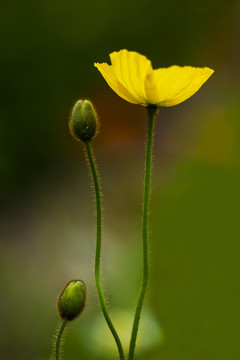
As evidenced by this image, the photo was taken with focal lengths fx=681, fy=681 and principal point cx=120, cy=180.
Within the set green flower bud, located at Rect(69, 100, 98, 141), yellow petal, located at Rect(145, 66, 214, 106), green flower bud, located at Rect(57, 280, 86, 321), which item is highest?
yellow petal, located at Rect(145, 66, 214, 106)

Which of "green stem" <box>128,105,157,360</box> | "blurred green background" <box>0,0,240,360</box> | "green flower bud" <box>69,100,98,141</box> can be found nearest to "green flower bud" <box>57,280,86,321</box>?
"green stem" <box>128,105,157,360</box>

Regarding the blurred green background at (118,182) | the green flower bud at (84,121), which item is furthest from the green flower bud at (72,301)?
the blurred green background at (118,182)

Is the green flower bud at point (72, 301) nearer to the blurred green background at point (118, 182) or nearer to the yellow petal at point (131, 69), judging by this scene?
the yellow petal at point (131, 69)

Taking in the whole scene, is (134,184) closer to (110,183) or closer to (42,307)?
(110,183)

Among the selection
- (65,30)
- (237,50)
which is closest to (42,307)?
(65,30)

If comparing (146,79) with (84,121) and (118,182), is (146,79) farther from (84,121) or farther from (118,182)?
(118,182)

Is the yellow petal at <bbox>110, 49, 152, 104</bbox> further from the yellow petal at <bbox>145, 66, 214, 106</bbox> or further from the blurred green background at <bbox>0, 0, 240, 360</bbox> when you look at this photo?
the blurred green background at <bbox>0, 0, 240, 360</bbox>

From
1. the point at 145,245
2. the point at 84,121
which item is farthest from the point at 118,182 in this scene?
the point at 145,245
